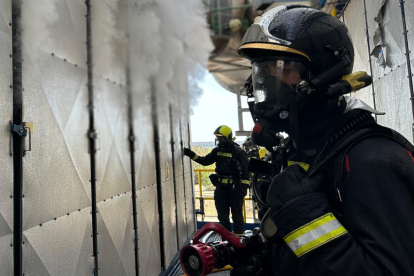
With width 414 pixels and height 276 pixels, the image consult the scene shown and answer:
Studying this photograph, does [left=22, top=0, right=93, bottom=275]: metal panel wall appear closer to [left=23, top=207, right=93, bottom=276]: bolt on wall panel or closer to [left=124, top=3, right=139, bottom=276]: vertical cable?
[left=23, top=207, right=93, bottom=276]: bolt on wall panel

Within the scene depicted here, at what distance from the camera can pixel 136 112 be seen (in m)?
3.58

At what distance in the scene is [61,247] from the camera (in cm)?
215

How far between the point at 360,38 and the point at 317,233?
11.5 feet

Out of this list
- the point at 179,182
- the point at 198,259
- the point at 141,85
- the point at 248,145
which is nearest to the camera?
the point at 198,259

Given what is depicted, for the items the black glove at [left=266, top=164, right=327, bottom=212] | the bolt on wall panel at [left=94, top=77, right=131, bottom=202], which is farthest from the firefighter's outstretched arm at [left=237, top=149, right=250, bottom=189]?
the black glove at [left=266, top=164, right=327, bottom=212]

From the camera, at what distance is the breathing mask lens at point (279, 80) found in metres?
1.38

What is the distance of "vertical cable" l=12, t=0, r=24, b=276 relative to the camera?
1762mm

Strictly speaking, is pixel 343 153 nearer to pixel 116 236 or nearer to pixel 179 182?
pixel 116 236

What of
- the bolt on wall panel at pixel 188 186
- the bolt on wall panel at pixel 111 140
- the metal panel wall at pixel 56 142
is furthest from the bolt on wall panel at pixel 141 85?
the bolt on wall panel at pixel 188 186

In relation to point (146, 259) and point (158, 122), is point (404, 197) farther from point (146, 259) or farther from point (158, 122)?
point (158, 122)

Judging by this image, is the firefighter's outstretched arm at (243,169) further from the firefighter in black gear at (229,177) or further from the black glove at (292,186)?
the black glove at (292,186)

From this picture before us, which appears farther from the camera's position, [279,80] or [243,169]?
[243,169]

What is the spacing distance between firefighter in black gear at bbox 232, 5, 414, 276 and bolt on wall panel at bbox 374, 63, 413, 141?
1.36 m

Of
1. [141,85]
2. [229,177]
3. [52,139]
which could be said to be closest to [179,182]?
[229,177]
